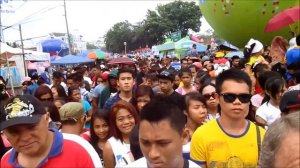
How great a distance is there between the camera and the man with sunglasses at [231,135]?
275cm

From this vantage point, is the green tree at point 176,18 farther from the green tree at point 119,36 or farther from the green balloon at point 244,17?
the green balloon at point 244,17

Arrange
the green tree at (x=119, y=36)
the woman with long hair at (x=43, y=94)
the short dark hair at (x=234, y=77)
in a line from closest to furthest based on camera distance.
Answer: the short dark hair at (x=234, y=77)
the woman with long hair at (x=43, y=94)
the green tree at (x=119, y=36)

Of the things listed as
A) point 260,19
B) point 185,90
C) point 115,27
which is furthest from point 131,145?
point 115,27

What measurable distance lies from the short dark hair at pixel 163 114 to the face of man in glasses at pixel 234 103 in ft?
1.93

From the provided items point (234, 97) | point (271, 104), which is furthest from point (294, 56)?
point (234, 97)

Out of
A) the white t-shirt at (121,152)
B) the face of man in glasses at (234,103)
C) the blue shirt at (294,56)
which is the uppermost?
the blue shirt at (294,56)

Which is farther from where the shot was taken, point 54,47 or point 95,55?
point 54,47

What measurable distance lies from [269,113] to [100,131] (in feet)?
5.95

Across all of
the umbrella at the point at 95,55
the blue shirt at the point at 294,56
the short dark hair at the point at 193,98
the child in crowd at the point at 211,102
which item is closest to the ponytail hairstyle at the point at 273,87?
the child in crowd at the point at 211,102

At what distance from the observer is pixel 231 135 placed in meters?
2.80

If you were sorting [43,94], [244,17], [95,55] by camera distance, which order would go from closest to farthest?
[43,94] < [244,17] < [95,55]

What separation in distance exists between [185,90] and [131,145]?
3302mm

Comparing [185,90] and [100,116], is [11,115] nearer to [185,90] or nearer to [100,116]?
[100,116]

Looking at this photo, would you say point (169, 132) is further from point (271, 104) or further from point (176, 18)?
point (176, 18)
